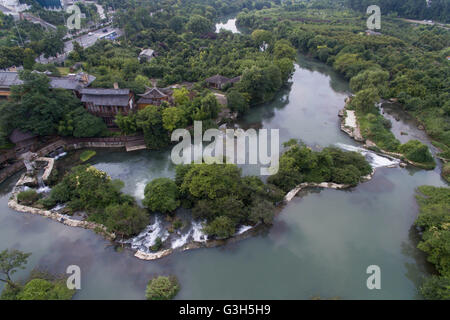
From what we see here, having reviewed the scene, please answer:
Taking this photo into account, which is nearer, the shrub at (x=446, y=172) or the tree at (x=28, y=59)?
the shrub at (x=446, y=172)

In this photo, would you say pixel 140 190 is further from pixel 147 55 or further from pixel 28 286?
pixel 147 55

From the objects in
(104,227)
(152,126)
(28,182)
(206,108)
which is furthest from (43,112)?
(206,108)

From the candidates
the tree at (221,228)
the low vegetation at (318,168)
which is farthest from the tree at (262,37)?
the tree at (221,228)

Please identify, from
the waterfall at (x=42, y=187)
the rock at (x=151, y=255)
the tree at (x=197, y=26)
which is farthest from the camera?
the tree at (x=197, y=26)

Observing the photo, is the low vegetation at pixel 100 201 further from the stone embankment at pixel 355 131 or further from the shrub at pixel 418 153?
the shrub at pixel 418 153

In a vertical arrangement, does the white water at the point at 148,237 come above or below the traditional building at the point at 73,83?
below

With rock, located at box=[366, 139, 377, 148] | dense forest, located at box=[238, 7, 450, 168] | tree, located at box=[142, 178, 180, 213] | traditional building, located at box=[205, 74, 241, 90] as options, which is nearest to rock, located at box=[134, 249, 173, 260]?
tree, located at box=[142, 178, 180, 213]

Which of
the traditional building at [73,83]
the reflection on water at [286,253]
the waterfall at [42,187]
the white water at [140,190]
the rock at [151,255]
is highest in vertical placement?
the traditional building at [73,83]


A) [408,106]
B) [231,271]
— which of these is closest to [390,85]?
[408,106]
